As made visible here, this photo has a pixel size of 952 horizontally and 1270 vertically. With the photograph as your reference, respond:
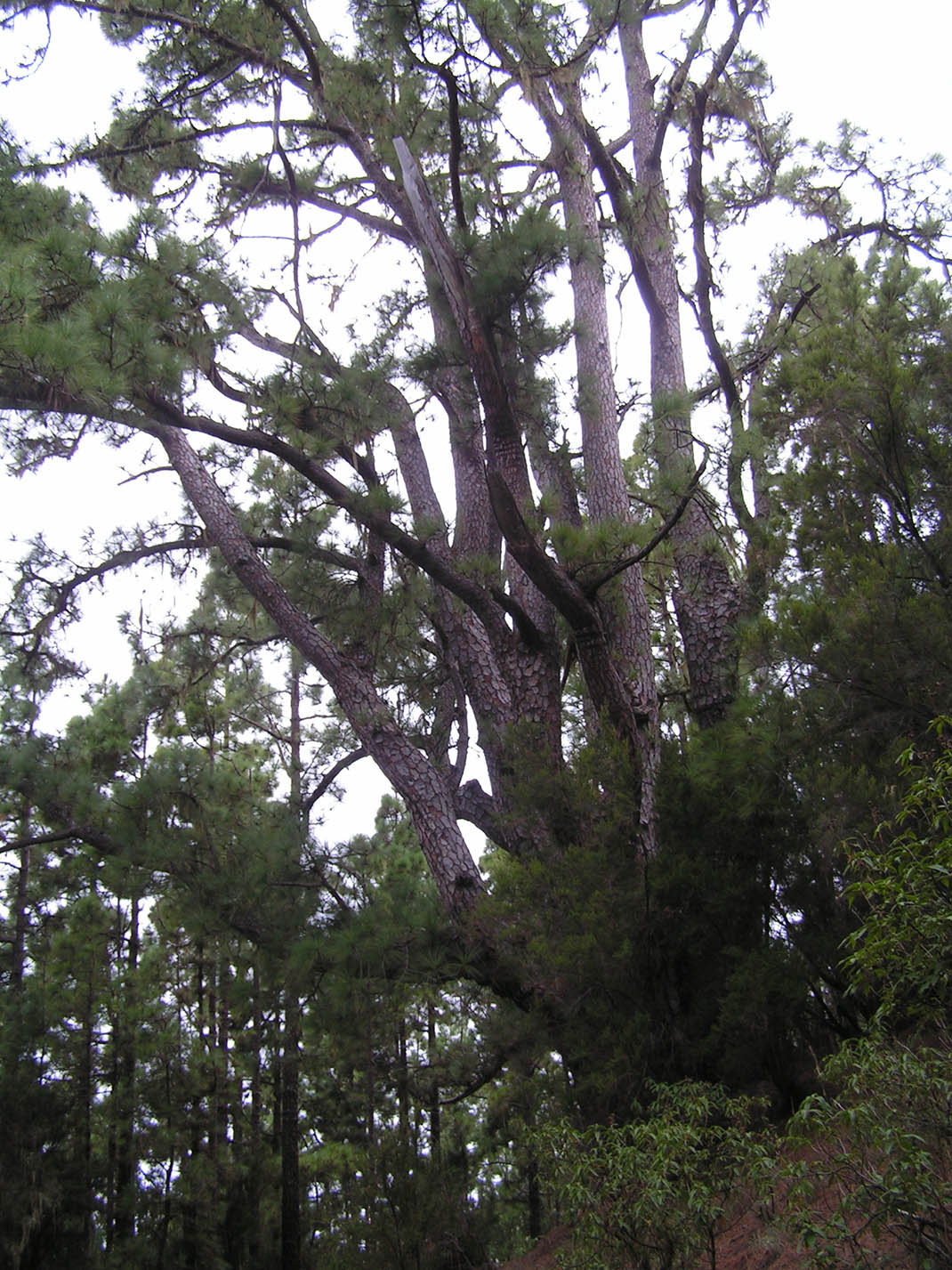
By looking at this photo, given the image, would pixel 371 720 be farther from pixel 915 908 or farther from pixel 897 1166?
pixel 897 1166

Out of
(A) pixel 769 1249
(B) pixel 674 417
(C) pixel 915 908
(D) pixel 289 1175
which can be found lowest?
(A) pixel 769 1249

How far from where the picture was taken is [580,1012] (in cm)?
507

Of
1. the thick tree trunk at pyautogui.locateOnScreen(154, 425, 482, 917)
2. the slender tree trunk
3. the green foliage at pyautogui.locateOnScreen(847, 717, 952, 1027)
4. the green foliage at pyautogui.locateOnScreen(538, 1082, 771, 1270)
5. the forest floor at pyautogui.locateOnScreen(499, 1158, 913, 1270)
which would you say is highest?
the thick tree trunk at pyautogui.locateOnScreen(154, 425, 482, 917)

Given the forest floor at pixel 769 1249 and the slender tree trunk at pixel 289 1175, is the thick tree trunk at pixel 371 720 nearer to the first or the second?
the forest floor at pixel 769 1249

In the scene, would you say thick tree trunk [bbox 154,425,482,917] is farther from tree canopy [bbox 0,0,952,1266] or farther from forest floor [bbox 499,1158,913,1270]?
forest floor [bbox 499,1158,913,1270]

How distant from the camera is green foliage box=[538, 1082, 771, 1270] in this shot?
312 centimetres

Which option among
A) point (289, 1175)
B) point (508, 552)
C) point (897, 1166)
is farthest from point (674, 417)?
point (289, 1175)

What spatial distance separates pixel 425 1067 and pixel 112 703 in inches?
229

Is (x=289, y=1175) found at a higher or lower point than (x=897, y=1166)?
higher

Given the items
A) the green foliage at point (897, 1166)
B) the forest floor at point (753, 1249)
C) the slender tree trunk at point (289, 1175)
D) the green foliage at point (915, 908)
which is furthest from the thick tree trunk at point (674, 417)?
the slender tree trunk at point (289, 1175)

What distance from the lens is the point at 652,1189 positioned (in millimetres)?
3002

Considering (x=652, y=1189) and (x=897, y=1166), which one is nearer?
(x=897, y=1166)

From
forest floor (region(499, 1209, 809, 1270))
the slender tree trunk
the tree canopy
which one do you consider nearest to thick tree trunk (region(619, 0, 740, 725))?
the tree canopy

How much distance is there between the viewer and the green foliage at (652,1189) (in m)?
3.12
